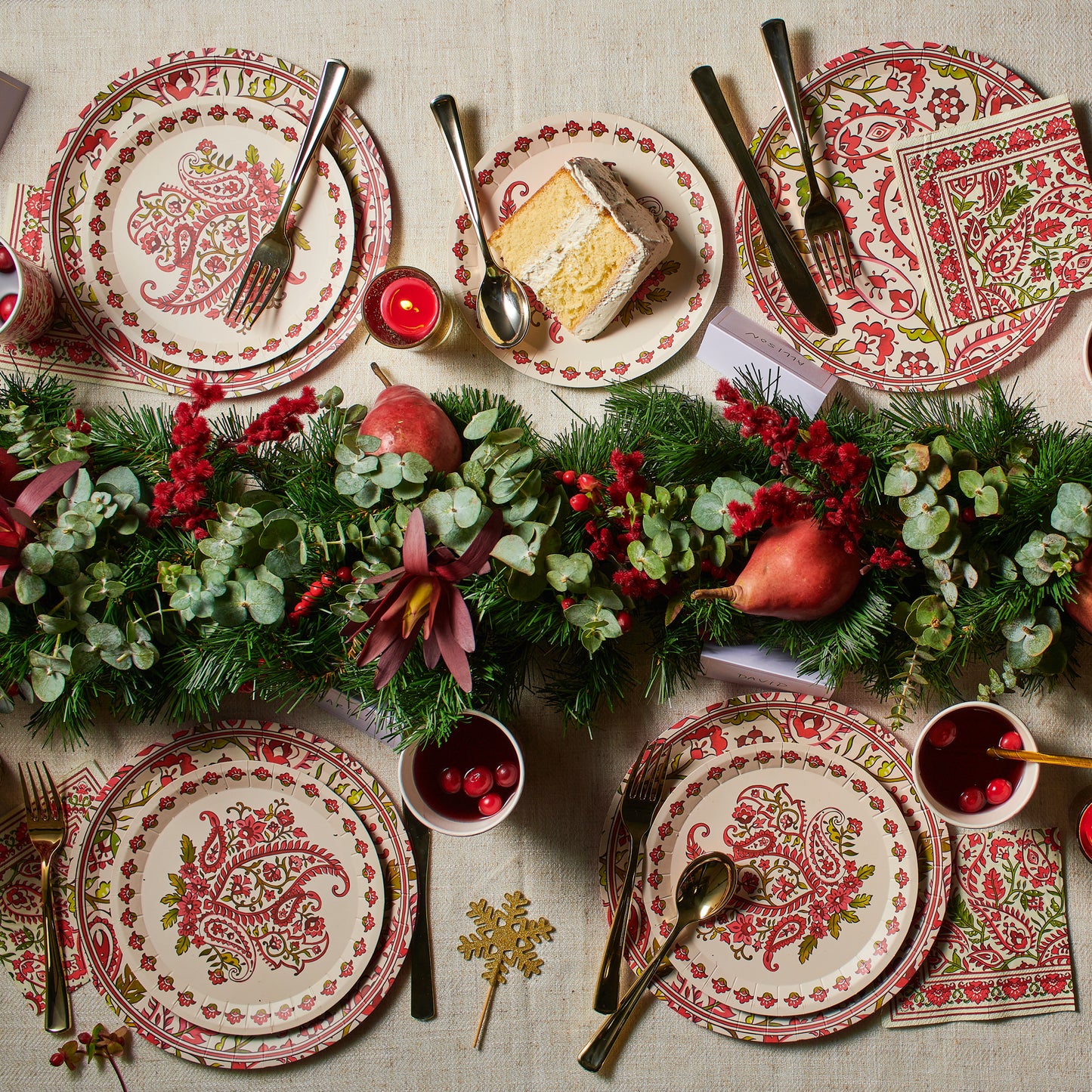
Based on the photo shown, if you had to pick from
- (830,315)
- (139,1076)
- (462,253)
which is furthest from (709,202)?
(139,1076)

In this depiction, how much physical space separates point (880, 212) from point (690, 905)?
34.3 inches

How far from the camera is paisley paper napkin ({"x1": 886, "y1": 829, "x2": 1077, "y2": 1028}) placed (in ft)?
3.21

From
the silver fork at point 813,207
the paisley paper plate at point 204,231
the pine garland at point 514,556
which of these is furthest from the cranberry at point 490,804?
the silver fork at point 813,207

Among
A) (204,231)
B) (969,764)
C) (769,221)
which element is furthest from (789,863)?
(204,231)

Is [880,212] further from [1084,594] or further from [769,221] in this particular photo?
[1084,594]

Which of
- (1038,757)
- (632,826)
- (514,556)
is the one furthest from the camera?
(632,826)

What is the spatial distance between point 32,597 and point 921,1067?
1.14 m

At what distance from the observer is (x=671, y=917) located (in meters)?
0.97

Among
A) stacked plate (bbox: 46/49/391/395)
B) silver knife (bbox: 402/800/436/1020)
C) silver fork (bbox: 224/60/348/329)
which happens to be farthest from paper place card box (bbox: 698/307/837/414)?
silver knife (bbox: 402/800/436/1020)

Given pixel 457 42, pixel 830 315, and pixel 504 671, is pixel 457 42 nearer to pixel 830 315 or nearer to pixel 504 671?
pixel 830 315

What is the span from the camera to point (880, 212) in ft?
3.22

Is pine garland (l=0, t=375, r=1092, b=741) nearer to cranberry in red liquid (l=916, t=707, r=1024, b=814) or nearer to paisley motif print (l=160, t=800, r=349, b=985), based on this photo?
cranberry in red liquid (l=916, t=707, r=1024, b=814)

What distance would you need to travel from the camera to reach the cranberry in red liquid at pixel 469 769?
91 centimetres

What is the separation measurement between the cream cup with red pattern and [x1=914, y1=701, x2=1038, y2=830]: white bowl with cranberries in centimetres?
112
